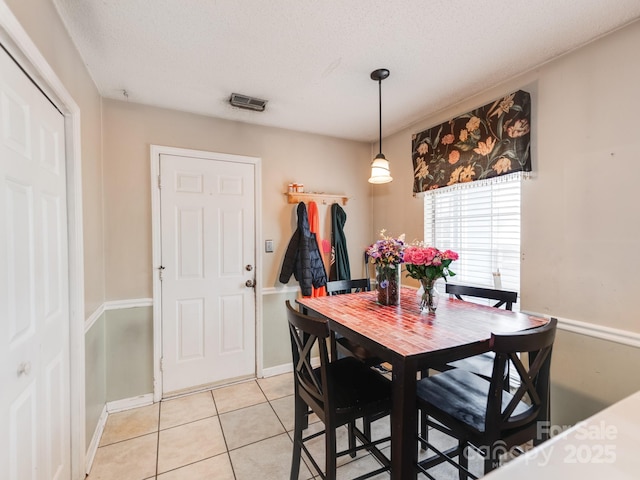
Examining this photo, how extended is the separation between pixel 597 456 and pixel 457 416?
0.67 m

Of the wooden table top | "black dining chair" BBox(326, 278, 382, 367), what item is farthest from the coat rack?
the wooden table top

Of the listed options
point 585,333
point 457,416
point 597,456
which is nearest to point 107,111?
point 457,416

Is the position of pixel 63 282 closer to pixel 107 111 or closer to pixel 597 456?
pixel 107 111

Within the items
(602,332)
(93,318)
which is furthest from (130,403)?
(602,332)

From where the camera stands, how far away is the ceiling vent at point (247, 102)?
2346mm

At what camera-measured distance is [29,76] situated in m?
1.22

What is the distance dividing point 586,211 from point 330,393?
69.5 inches

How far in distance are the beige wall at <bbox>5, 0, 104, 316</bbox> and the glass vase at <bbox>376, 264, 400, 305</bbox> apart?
182 centimetres

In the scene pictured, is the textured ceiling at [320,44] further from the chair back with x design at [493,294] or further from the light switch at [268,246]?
the chair back with x design at [493,294]

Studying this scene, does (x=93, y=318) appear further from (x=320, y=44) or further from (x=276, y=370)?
(x=320, y=44)

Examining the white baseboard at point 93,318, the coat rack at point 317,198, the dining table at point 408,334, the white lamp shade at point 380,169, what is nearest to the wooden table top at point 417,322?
the dining table at point 408,334

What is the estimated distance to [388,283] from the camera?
6.40 ft

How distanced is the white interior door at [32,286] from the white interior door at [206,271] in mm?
980

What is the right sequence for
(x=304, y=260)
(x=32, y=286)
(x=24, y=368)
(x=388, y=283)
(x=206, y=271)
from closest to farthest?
(x=24, y=368)
(x=32, y=286)
(x=388, y=283)
(x=206, y=271)
(x=304, y=260)
